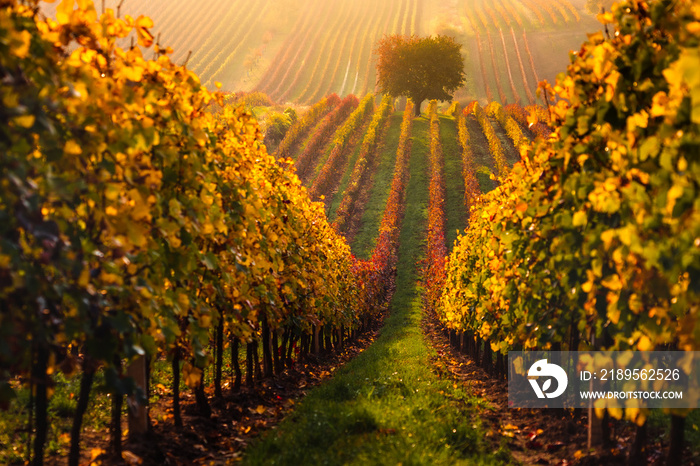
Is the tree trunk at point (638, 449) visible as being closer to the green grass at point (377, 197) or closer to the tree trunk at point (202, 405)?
the tree trunk at point (202, 405)

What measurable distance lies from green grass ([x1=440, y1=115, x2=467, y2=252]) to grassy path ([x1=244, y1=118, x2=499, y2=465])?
20.4 meters

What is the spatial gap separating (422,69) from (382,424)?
66.1 m

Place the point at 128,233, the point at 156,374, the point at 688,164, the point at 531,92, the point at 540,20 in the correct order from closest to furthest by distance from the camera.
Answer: the point at 688,164
the point at 128,233
the point at 156,374
the point at 531,92
the point at 540,20

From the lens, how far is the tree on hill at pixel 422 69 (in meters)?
68.2

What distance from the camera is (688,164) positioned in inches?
122

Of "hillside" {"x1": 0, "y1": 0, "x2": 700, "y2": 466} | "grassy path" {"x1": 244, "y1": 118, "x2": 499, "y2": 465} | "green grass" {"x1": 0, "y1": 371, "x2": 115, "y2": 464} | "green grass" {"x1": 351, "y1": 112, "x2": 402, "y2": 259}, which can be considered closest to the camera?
"hillside" {"x1": 0, "y1": 0, "x2": 700, "y2": 466}

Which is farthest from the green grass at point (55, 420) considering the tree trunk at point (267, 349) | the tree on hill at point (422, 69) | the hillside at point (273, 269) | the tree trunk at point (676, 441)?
the tree on hill at point (422, 69)

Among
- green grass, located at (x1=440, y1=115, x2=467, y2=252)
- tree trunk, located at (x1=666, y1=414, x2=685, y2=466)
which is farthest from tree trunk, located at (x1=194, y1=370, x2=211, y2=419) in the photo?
green grass, located at (x1=440, y1=115, x2=467, y2=252)

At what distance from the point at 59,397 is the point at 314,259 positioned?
4768 millimetres

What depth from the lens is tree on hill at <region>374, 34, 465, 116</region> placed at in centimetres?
6819

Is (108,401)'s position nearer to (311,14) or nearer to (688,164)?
(688,164)

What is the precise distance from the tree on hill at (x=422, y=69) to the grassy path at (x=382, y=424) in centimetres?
6009

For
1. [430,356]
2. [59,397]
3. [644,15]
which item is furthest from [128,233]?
[430,356]

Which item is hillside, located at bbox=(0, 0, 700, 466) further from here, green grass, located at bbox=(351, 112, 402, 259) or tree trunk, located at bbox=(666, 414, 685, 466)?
green grass, located at bbox=(351, 112, 402, 259)
